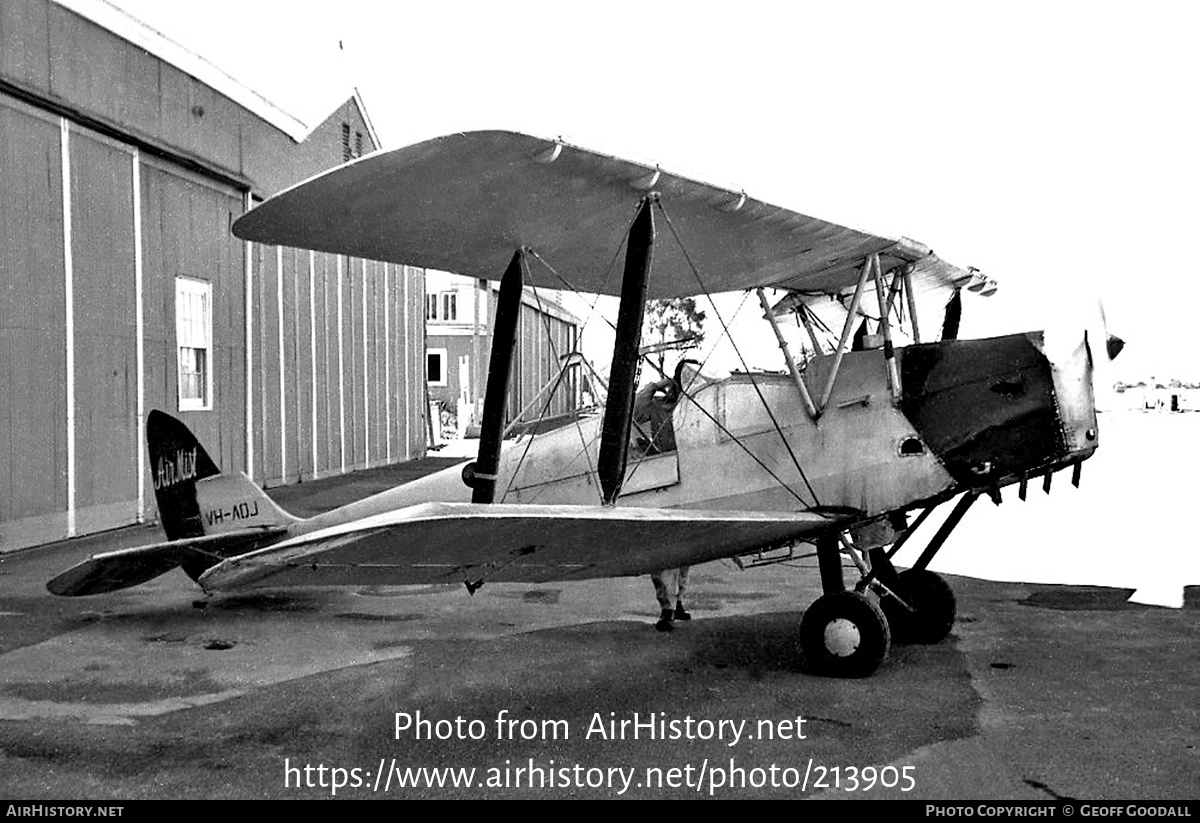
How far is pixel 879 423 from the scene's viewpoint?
18.9 ft

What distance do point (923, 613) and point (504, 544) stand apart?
10.4 feet

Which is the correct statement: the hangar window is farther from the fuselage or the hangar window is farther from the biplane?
the fuselage

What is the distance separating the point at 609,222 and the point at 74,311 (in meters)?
7.85

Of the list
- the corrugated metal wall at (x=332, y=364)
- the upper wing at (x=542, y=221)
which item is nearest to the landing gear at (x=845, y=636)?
the upper wing at (x=542, y=221)

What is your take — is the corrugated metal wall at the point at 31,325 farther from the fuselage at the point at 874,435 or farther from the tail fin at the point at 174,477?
the fuselage at the point at 874,435

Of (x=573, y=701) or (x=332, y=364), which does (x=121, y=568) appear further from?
(x=332, y=364)

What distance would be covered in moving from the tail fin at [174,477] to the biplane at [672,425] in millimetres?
72

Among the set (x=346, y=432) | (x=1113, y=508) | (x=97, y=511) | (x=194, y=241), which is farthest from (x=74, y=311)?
(x=1113, y=508)

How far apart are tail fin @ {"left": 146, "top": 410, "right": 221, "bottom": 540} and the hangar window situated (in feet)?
22.2

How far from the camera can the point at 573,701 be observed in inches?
201

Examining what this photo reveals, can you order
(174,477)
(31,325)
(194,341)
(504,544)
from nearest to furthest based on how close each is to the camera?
(504,544)
(174,477)
(31,325)
(194,341)

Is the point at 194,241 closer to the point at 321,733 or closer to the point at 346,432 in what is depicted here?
the point at 346,432


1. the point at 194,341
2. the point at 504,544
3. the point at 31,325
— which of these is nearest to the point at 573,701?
the point at 504,544

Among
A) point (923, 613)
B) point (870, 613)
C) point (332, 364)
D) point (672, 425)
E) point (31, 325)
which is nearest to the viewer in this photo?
point (870, 613)
